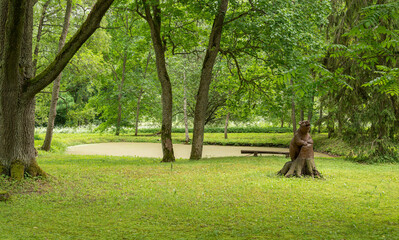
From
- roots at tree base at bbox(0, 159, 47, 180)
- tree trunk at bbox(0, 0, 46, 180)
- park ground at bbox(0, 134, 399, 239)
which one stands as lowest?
park ground at bbox(0, 134, 399, 239)

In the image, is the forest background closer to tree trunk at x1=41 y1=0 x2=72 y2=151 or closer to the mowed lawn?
tree trunk at x1=41 y1=0 x2=72 y2=151

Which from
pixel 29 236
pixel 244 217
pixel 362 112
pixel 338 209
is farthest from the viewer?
pixel 362 112

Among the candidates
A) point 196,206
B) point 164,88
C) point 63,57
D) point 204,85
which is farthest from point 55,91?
point 196,206

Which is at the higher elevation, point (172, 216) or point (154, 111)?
point (154, 111)

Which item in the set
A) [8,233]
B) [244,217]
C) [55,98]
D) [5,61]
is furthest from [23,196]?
[55,98]

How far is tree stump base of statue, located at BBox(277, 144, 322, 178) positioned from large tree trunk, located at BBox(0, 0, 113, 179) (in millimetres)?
6828

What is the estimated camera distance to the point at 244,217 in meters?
6.35

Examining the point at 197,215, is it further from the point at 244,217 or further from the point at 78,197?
the point at 78,197

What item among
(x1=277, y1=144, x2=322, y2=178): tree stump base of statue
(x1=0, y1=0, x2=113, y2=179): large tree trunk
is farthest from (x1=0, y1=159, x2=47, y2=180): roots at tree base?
(x1=277, y1=144, x2=322, y2=178): tree stump base of statue

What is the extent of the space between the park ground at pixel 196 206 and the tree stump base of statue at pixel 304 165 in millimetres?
404

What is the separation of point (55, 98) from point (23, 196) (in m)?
10.4

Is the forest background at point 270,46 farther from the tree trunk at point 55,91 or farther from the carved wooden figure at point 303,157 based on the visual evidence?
the carved wooden figure at point 303,157

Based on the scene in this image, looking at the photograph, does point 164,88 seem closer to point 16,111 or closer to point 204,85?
point 204,85

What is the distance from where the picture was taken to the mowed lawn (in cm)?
551
